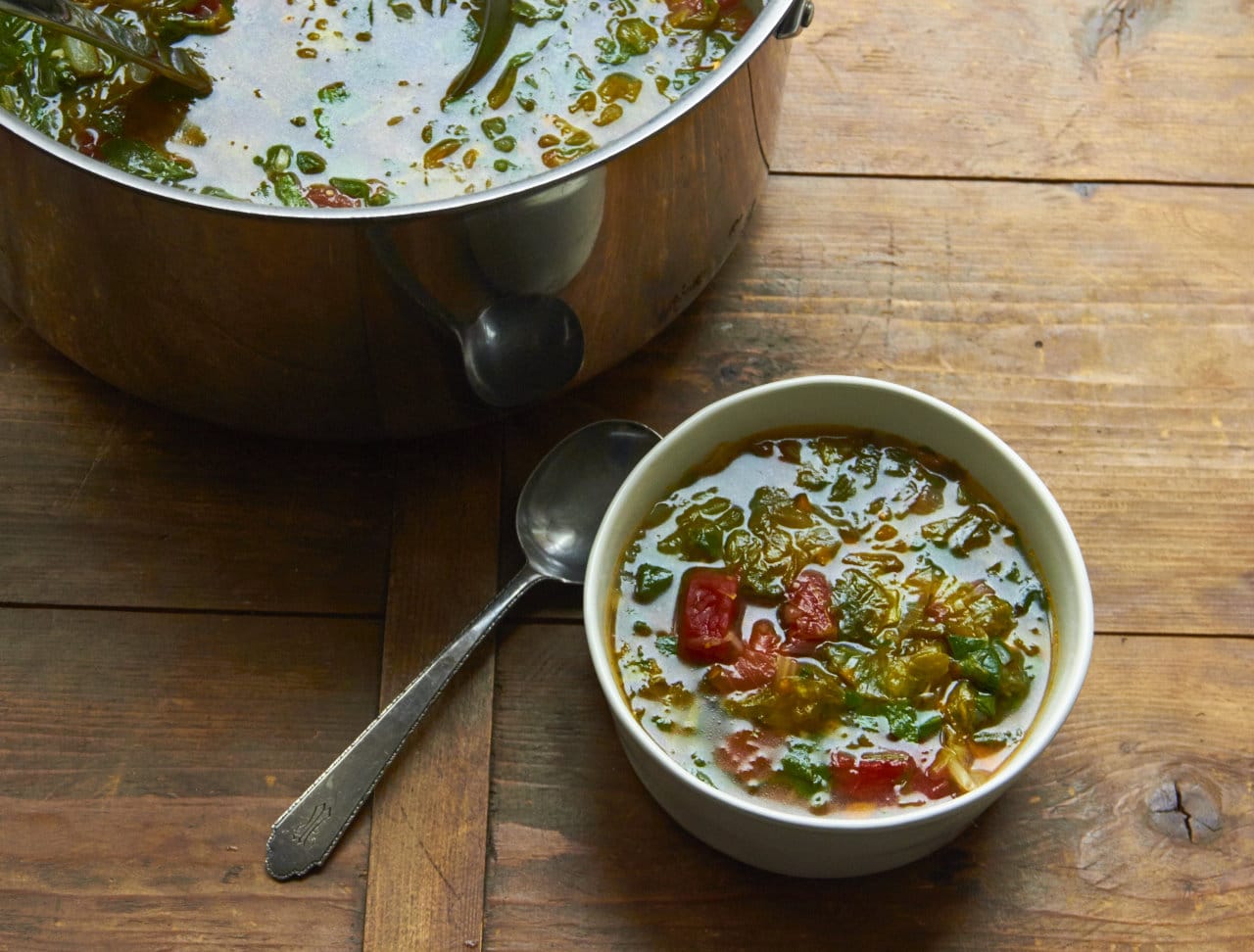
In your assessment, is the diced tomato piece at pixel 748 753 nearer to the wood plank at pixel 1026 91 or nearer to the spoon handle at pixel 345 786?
the spoon handle at pixel 345 786

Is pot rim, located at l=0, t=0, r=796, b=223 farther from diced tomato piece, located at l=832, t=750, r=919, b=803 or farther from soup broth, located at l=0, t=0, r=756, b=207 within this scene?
diced tomato piece, located at l=832, t=750, r=919, b=803

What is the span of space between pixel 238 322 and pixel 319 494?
0.84 feet

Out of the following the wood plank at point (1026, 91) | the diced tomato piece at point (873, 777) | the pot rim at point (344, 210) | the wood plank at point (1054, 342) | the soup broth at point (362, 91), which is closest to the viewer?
the pot rim at point (344, 210)

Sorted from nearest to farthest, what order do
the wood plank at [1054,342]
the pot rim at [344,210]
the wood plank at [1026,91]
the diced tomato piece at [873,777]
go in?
the pot rim at [344,210]
the diced tomato piece at [873,777]
the wood plank at [1054,342]
the wood plank at [1026,91]

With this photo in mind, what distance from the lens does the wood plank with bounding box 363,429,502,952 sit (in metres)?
1.18

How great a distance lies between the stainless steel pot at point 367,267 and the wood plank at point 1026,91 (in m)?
0.27

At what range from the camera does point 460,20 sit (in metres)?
1.29

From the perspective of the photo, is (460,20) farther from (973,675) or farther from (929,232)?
(973,675)

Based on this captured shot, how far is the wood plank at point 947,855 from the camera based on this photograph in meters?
1.18

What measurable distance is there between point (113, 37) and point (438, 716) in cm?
64

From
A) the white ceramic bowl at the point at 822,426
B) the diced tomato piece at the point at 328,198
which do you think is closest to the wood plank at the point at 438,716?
the white ceramic bowl at the point at 822,426

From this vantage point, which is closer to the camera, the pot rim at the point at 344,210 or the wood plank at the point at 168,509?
the pot rim at the point at 344,210

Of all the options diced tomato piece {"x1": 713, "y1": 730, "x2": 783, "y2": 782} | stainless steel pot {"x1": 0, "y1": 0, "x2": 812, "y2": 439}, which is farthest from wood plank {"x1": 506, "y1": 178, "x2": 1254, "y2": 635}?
diced tomato piece {"x1": 713, "y1": 730, "x2": 783, "y2": 782}

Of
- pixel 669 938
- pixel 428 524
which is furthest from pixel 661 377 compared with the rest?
pixel 669 938
